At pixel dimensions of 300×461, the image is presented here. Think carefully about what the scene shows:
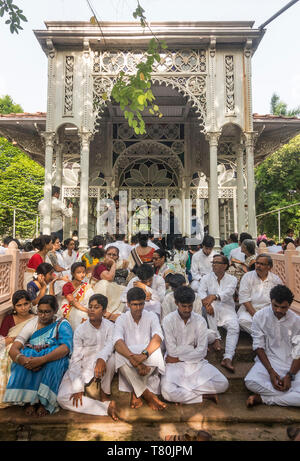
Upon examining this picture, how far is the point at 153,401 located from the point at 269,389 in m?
1.22

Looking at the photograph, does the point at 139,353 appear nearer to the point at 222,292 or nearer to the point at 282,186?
the point at 222,292

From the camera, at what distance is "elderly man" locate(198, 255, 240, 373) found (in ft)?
13.4

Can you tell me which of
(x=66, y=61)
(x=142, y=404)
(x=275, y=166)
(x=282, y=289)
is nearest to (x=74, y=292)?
(x=142, y=404)

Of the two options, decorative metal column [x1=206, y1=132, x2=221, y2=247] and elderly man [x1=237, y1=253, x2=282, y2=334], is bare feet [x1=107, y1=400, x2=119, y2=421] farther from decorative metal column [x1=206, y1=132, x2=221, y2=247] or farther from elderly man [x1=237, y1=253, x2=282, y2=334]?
decorative metal column [x1=206, y1=132, x2=221, y2=247]

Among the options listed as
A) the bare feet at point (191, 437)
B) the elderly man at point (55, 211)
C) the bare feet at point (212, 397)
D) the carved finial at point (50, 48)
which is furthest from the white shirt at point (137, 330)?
the carved finial at point (50, 48)

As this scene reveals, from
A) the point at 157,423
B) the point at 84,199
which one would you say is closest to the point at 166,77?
the point at 84,199

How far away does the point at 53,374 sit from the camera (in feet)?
10.4

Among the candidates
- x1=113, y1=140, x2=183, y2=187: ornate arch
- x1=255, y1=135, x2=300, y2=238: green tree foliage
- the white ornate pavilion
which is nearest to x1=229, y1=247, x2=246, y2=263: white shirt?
the white ornate pavilion

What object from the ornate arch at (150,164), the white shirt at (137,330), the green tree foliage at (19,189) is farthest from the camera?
the green tree foliage at (19,189)

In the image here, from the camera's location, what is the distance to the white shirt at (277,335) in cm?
354

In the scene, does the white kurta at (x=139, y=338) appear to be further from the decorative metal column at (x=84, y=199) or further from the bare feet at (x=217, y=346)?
the decorative metal column at (x=84, y=199)

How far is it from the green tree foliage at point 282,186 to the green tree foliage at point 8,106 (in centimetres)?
2275

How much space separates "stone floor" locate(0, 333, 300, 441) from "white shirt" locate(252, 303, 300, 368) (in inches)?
21.0
